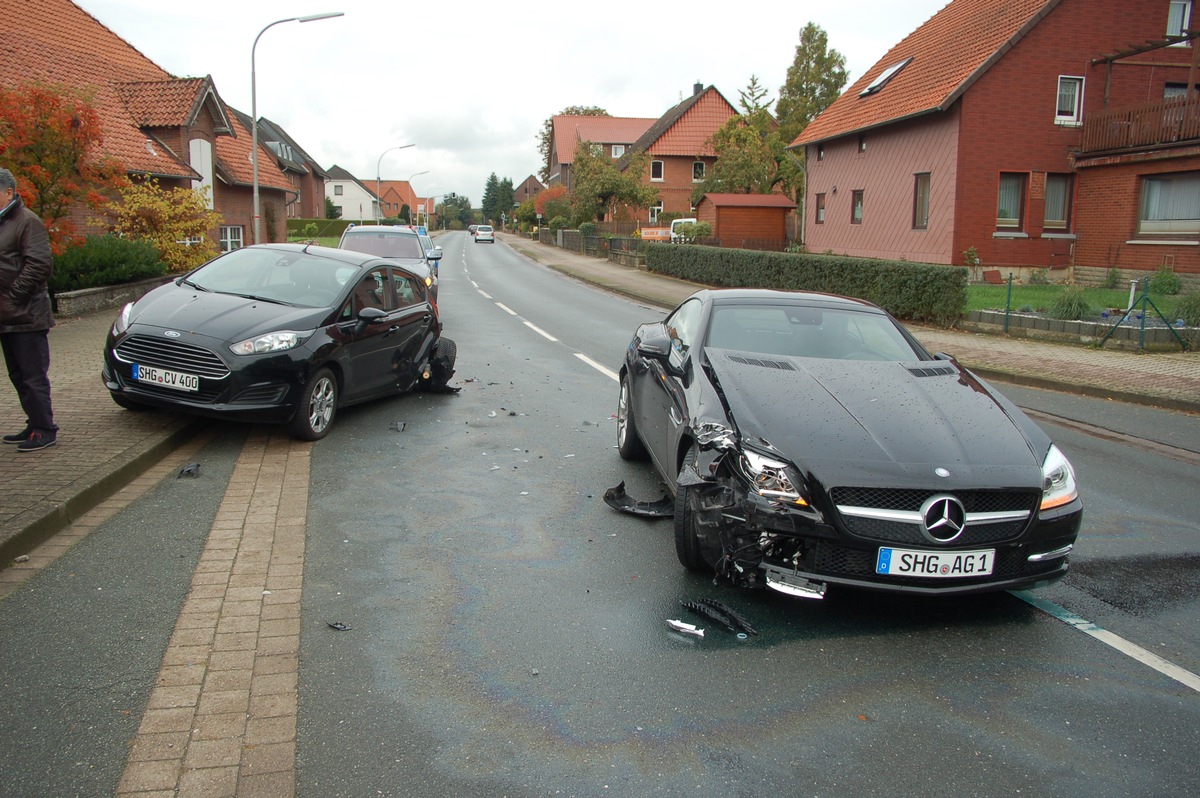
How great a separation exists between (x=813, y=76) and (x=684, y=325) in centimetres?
6757

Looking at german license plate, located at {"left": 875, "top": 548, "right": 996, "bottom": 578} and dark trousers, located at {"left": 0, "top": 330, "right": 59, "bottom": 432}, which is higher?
dark trousers, located at {"left": 0, "top": 330, "right": 59, "bottom": 432}

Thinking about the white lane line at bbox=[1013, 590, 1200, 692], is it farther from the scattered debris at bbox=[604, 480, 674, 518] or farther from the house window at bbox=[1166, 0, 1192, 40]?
the house window at bbox=[1166, 0, 1192, 40]

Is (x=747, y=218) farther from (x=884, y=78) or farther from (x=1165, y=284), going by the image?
(x=1165, y=284)

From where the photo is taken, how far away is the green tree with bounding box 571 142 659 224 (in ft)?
186

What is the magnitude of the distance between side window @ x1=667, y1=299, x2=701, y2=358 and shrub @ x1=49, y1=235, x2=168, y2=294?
40.4 ft

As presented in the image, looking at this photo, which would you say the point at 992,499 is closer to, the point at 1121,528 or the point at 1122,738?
the point at 1122,738

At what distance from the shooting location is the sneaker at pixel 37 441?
671 centimetres

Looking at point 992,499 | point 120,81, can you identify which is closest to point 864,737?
point 992,499

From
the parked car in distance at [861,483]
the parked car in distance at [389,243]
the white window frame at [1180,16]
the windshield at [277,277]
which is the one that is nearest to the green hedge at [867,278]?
the parked car in distance at [389,243]

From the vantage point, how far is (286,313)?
813cm

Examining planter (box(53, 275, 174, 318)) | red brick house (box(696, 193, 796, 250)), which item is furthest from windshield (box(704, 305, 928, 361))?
red brick house (box(696, 193, 796, 250))

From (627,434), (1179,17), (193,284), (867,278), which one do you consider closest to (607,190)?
(1179,17)

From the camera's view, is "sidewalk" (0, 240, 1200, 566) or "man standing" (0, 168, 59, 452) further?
"man standing" (0, 168, 59, 452)

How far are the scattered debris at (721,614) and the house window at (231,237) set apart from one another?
29.2 meters
